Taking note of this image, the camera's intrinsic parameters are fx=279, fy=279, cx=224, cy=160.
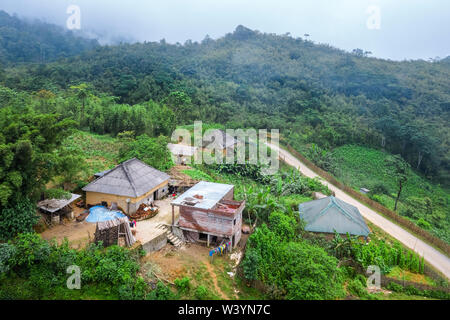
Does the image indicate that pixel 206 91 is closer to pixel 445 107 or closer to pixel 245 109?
pixel 245 109

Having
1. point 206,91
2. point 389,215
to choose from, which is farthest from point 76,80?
point 389,215

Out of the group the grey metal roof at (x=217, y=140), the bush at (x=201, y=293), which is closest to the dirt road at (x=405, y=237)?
the grey metal roof at (x=217, y=140)

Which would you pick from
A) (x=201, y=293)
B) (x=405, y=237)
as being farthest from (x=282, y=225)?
(x=405, y=237)

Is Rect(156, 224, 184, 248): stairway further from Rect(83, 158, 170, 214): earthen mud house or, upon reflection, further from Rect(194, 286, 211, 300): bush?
Rect(194, 286, 211, 300): bush

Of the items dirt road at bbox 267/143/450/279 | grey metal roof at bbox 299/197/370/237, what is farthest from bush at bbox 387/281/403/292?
grey metal roof at bbox 299/197/370/237

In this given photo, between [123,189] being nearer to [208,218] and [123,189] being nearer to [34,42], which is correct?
[208,218]
